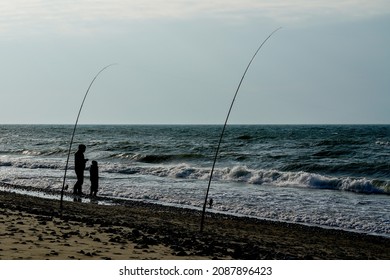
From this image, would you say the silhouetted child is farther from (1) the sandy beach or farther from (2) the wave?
(2) the wave

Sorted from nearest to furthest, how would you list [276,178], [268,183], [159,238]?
[159,238] < [268,183] < [276,178]

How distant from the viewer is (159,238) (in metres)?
8.42

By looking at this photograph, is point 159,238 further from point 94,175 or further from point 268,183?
point 268,183

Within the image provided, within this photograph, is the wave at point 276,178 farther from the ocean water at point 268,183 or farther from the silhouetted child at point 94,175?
the silhouetted child at point 94,175

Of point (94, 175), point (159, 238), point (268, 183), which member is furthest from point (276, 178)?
point (159, 238)

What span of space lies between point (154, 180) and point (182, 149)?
18.8m

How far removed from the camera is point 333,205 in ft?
49.4

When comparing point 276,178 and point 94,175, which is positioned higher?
point 94,175

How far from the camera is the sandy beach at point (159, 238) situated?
715cm

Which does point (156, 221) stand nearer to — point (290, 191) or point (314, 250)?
point (314, 250)

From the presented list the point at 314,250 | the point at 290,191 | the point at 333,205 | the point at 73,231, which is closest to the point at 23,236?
the point at 73,231

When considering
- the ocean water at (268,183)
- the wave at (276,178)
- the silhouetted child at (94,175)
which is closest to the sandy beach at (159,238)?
the ocean water at (268,183)

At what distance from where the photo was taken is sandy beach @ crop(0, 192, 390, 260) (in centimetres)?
715
